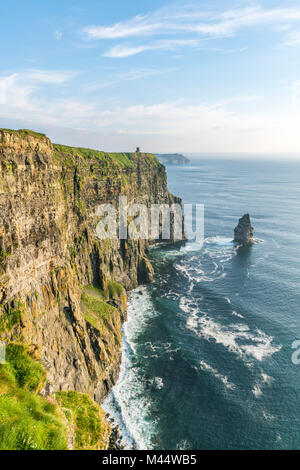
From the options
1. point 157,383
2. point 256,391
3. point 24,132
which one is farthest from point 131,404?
point 24,132

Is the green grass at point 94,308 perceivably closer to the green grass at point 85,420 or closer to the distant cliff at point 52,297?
the distant cliff at point 52,297

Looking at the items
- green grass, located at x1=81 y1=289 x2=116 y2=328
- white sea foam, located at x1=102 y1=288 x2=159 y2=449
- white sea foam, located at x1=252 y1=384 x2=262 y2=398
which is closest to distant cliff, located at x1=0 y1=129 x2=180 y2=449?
green grass, located at x1=81 y1=289 x2=116 y2=328

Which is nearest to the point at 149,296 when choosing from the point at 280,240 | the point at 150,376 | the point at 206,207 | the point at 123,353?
the point at 123,353

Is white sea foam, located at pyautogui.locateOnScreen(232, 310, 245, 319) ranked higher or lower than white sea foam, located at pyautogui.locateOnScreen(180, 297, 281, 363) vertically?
higher

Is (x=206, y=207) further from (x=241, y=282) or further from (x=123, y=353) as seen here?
(x=123, y=353)

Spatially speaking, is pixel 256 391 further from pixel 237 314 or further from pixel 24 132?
pixel 24 132

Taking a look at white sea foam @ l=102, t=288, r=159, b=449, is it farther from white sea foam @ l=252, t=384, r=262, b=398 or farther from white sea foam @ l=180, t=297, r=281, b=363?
white sea foam @ l=252, t=384, r=262, b=398
